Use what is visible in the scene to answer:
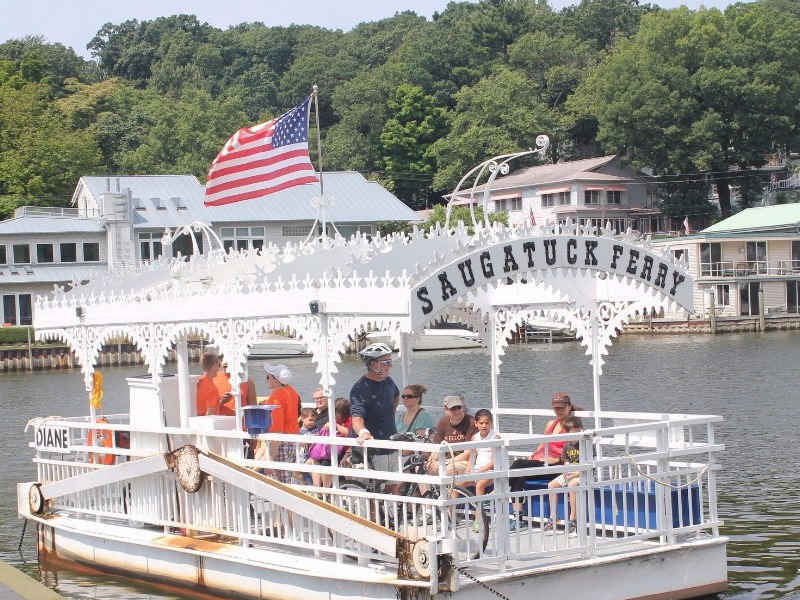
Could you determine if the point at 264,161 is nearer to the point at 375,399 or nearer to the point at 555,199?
the point at 375,399

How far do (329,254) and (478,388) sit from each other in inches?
1189

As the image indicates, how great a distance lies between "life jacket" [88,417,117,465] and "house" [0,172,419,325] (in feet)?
175

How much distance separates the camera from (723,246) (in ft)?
254

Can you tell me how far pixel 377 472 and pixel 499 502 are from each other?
45.2 inches

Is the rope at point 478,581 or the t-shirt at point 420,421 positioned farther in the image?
the t-shirt at point 420,421

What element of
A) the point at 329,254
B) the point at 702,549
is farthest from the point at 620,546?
the point at 329,254

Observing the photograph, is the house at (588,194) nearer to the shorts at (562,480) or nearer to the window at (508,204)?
the window at (508,204)

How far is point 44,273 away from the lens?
72.7 meters

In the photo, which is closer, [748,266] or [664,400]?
[664,400]

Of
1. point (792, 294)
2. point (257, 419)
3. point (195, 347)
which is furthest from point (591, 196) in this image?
point (257, 419)

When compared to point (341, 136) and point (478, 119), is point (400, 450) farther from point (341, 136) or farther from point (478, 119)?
point (341, 136)

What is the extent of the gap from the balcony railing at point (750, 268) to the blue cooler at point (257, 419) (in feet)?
215

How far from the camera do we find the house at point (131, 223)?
72688 mm

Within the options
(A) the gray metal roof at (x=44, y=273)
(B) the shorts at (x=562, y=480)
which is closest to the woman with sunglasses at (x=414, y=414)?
(B) the shorts at (x=562, y=480)
